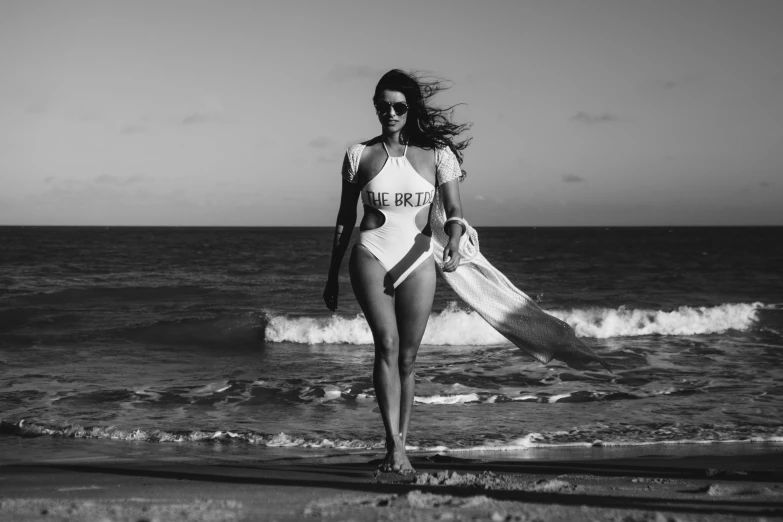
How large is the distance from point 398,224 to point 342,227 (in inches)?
14.7

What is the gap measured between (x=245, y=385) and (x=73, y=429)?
2.68 meters

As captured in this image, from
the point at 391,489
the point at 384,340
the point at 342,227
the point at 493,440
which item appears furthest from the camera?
the point at 493,440

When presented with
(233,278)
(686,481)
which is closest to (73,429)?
(686,481)

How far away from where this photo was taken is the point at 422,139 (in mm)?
4266

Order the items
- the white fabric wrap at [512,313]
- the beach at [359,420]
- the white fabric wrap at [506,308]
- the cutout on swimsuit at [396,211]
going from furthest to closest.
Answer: the white fabric wrap at [512,313] → the white fabric wrap at [506,308] → the cutout on swimsuit at [396,211] → the beach at [359,420]

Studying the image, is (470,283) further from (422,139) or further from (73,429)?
(73,429)

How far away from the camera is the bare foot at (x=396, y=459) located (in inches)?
163

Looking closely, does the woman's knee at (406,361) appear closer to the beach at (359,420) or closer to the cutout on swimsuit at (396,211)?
the cutout on swimsuit at (396,211)

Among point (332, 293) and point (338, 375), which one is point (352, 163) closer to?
point (332, 293)

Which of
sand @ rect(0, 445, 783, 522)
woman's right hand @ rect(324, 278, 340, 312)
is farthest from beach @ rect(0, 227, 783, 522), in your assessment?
woman's right hand @ rect(324, 278, 340, 312)

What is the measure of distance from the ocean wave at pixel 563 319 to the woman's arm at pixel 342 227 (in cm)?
1003

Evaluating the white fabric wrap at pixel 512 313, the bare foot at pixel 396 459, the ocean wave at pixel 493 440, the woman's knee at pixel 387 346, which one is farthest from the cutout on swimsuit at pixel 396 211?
the ocean wave at pixel 493 440

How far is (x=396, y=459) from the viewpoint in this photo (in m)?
4.14

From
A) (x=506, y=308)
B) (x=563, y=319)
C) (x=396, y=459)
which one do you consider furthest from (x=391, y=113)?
(x=563, y=319)
